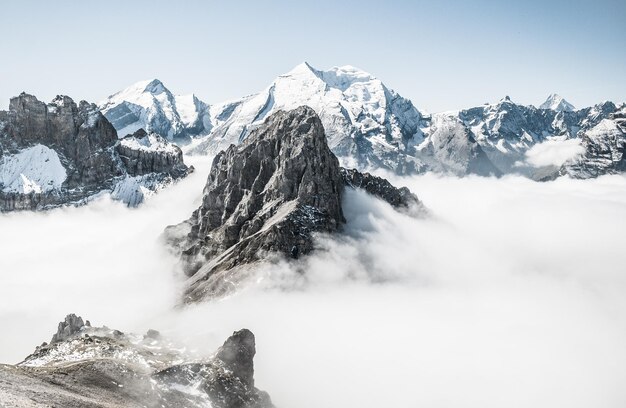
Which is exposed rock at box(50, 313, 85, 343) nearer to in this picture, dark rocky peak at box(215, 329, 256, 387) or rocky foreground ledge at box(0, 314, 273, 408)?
rocky foreground ledge at box(0, 314, 273, 408)

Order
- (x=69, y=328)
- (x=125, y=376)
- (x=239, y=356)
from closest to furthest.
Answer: (x=125, y=376) < (x=239, y=356) < (x=69, y=328)

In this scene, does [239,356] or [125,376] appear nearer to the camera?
[125,376]

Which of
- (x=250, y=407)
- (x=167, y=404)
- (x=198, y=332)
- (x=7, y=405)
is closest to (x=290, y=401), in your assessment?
(x=198, y=332)

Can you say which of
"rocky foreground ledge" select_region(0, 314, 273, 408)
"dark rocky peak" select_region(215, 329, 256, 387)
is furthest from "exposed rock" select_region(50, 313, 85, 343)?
"dark rocky peak" select_region(215, 329, 256, 387)

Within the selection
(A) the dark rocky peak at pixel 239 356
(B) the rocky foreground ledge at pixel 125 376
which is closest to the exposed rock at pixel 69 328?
(B) the rocky foreground ledge at pixel 125 376

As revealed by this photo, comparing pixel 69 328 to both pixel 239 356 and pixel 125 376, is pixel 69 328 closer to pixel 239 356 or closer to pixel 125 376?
pixel 125 376

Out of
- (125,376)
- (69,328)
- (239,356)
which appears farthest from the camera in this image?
(69,328)

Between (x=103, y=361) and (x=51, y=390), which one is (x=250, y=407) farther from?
(x=51, y=390)

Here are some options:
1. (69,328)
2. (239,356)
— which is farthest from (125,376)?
(69,328)
